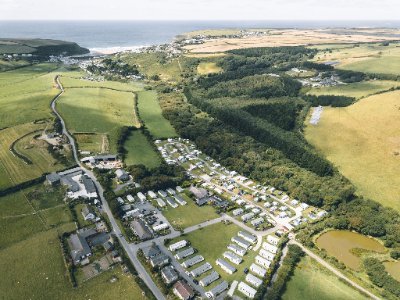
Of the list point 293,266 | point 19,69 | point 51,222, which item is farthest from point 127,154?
point 19,69

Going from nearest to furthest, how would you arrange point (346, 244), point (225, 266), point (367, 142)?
point (225, 266) < point (346, 244) < point (367, 142)

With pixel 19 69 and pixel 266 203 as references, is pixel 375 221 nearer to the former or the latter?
pixel 266 203

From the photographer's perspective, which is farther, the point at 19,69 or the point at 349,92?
the point at 19,69

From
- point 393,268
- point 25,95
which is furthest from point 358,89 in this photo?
point 25,95

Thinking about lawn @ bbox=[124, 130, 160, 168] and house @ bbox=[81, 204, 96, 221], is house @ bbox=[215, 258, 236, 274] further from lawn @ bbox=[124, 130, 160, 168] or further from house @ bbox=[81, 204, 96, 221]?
lawn @ bbox=[124, 130, 160, 168]

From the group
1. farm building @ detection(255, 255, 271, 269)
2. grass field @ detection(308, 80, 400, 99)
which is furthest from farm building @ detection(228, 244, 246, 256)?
grass field @ detection(308, 80, 400, 99)

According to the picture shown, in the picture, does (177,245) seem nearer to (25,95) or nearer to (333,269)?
(333,269)
